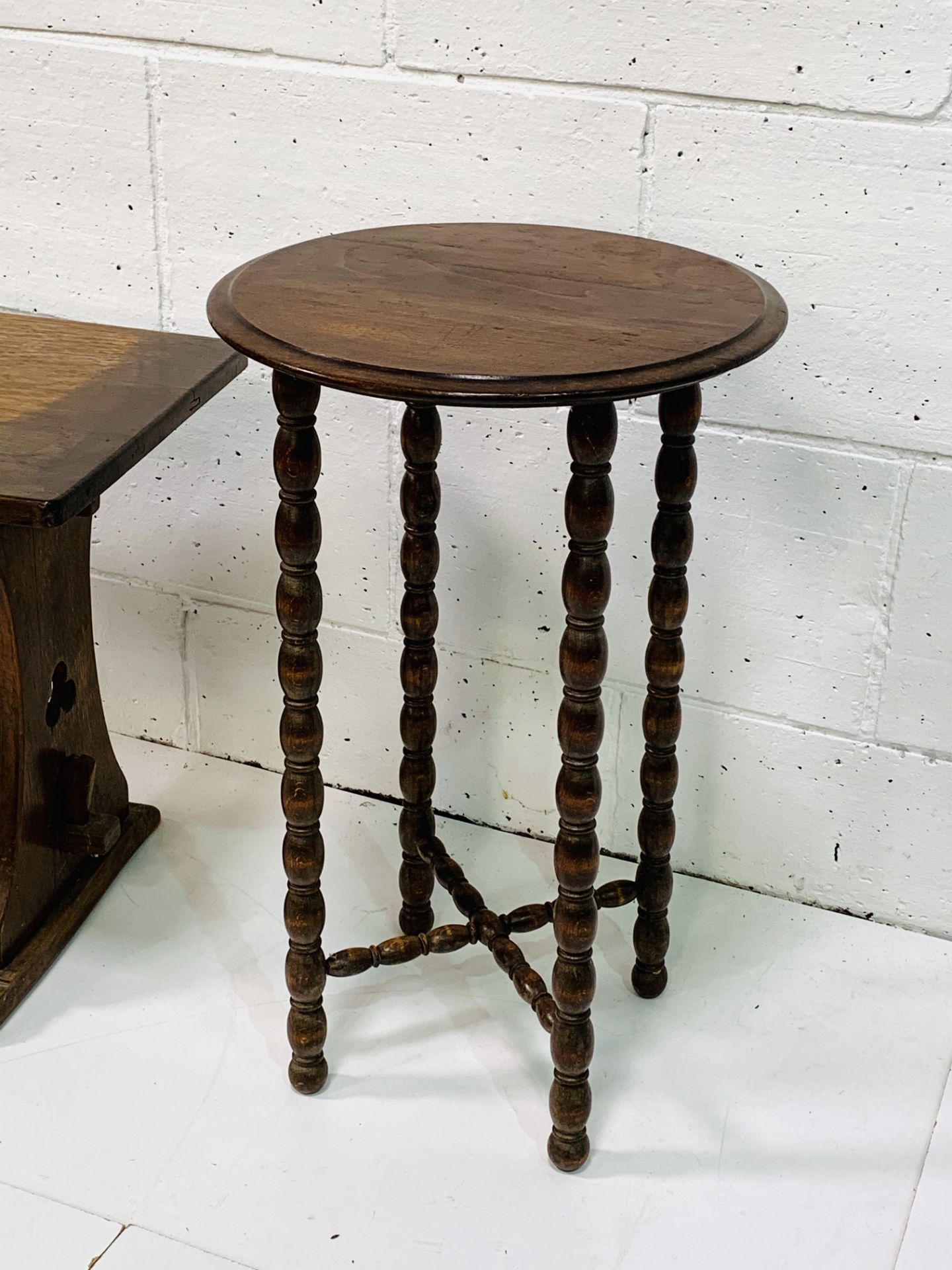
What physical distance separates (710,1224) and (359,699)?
1060mm

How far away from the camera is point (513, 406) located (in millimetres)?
1316

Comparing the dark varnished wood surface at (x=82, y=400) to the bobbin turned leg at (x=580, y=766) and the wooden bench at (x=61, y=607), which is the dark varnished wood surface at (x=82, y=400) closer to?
the wooden bench at (x=61, y=607)

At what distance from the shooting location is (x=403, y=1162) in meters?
1.79

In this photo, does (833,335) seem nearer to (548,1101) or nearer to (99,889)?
(548,1101)

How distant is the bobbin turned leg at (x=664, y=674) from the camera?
1.70 meters

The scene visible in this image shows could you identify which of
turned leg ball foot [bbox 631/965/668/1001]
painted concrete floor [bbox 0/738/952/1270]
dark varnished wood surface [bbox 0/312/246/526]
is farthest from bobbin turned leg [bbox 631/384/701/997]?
dark varnished wood surface [bbox 0/312/246/526]

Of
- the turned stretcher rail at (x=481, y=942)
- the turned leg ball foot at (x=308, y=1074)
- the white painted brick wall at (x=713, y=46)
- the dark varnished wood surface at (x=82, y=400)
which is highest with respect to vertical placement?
the white painted brick wall at (x=713, y=46)

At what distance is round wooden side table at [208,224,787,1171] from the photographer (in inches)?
54.9

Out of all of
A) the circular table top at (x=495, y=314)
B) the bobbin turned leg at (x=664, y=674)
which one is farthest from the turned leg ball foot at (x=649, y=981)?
the circular table top at (x=495, y=314)

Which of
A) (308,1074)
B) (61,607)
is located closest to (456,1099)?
(308,1074)

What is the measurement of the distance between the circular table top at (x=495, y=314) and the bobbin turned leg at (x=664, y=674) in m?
0.16

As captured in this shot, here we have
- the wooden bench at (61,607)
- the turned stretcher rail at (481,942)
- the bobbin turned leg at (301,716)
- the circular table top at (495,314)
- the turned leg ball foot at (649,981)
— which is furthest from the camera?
the turned leg ball foot at (649,981)

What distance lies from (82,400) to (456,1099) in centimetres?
102

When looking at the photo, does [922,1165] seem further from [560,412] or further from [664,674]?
[560,412]
